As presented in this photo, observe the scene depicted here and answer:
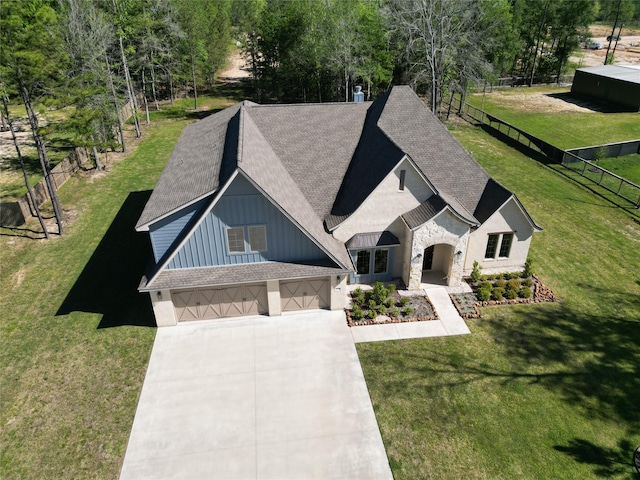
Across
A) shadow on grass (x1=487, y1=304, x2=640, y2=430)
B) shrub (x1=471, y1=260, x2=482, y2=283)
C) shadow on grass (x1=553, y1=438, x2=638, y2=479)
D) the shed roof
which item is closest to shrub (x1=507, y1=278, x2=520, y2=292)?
shadow on grass (x1=487, y1=304, x2=640, y2=430)

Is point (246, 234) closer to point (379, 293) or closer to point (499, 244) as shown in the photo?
point (379, 293)

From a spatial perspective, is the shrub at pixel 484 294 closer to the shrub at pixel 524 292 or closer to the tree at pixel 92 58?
the shrub at pixel 524 292

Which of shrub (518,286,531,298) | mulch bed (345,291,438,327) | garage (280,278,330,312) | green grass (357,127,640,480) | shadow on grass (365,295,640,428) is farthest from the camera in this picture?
shrub (518,286,531,298)

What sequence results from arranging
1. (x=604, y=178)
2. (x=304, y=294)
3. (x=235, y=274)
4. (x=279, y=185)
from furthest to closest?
(x=604, y=178), (x=304, y=294), (x=279, y=185), (x=235, y=274)

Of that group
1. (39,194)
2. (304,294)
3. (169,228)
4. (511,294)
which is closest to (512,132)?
(511,294)

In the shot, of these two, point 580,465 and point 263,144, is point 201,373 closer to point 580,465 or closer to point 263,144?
point 263,144

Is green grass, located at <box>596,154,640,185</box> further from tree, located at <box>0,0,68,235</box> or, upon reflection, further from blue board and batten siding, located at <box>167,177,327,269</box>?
tree, located at <box>0,0,68,235</box>
